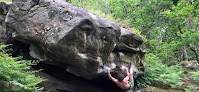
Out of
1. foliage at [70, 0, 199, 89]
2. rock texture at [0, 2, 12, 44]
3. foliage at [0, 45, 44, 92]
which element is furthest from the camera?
foliage at [70, 0, 199, 89]

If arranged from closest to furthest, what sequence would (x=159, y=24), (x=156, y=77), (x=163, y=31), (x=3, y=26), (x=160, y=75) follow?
(x=3, y=26) < (x=160, y=75) < (x=156, y=77) < (x=159, y=24) < (x=163, y=31)

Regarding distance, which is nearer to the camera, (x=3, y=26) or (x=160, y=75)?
(x=3, y=26)

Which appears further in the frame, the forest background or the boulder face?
the forest background

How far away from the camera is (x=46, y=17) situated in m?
6.12

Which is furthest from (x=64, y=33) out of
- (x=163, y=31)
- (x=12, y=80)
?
(x=163, y=31)

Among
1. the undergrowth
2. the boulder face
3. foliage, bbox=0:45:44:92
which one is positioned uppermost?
the boulder face

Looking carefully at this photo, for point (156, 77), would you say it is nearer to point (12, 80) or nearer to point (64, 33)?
point (64, 33)

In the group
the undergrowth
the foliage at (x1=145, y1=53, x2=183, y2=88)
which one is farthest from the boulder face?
the foliage at (x1=145, y1=53, x2=183, y2=88)

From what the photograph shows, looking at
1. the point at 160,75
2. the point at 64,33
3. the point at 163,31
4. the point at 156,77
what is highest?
the point at 163,31

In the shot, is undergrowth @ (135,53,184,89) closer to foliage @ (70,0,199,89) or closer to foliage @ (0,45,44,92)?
foliage @ (70,0,199,89)

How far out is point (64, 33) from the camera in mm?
5531

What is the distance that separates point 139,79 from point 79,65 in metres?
4.55

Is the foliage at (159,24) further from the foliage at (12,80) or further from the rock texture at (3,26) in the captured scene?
the foliage at (12,80)

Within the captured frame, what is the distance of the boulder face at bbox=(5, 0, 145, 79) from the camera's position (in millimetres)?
5699
